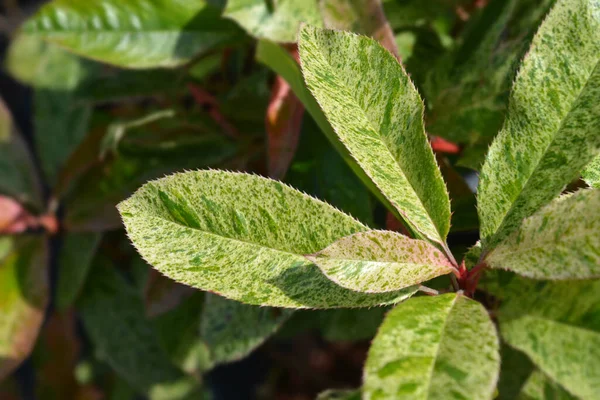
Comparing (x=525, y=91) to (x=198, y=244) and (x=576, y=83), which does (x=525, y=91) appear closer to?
(x=576, y=83)

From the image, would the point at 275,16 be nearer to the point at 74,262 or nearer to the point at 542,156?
the point at 542,156

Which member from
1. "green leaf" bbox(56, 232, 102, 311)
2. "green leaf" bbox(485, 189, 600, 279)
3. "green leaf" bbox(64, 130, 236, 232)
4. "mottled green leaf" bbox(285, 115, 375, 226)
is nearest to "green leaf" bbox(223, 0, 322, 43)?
"mottled green leaf" bbox(285, 115, 375, 226)

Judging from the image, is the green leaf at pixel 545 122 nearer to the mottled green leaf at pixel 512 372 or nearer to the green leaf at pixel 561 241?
the green leaf at pixel 561 241

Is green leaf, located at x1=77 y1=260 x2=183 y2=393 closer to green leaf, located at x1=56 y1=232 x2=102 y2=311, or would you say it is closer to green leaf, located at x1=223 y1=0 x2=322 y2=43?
green leaf, located at x1=56 y1=232 x2=102 y2=311

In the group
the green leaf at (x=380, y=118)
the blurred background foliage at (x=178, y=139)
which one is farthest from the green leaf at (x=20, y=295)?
the green leaf at (x=380, y=118)

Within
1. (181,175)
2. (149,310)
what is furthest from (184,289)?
(181,175)
